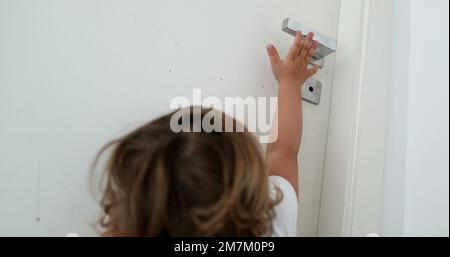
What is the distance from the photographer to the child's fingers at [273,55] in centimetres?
87

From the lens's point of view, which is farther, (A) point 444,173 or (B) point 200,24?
(B) point 200,24

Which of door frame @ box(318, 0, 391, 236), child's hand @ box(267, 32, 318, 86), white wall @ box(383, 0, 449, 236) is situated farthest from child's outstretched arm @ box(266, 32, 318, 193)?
white wall @ box(383, 0, 449, 236)

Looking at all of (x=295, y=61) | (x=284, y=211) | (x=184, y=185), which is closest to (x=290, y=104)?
(x=295, y=61)

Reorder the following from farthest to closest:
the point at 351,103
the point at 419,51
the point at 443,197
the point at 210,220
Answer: the point at 351,103, the point at 419,51, the point at 443,197, the point at 210,220

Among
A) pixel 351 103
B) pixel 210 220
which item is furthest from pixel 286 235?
pixel 351 103

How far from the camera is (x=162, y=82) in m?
0.79

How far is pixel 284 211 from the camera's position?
694 mm

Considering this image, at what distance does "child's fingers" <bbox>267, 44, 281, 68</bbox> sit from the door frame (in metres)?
0.20

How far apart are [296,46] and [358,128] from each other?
0.82 ft

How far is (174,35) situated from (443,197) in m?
0.65

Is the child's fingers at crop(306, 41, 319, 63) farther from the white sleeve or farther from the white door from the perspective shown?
the white sleeve

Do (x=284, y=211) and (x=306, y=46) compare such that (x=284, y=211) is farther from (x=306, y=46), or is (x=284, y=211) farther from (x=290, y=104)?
(x=306, y=46)

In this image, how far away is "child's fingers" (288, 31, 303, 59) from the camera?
870 millimetres

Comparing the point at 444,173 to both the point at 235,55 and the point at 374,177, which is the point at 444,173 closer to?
the point at 374,177
